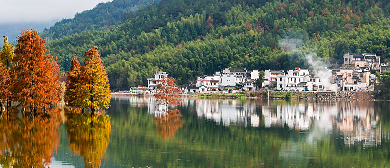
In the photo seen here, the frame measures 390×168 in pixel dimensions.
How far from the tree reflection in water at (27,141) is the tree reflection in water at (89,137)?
837mm

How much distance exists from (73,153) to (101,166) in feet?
9.15

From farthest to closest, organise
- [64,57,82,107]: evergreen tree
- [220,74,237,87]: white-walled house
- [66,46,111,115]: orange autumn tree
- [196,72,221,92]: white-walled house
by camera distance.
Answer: [220,74,237,87]: white-walled house < [196,72,221,92]: white-walled house < [64,57,82,107]: evergreen tree < [66,46,111,115]: orange autumn tree

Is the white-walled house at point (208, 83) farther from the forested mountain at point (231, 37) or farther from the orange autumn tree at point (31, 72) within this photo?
the orange autumn tree at point (31, 72)

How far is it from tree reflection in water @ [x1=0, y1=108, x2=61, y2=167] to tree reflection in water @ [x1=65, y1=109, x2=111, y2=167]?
0.84 metres

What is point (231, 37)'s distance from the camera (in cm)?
12769

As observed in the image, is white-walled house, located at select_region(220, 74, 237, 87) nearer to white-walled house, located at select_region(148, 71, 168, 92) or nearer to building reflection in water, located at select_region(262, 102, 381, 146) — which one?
white-walled house, located at select_region(148, 71, 168, 92)

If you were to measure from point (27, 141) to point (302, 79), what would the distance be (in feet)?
222

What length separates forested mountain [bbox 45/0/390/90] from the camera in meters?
105

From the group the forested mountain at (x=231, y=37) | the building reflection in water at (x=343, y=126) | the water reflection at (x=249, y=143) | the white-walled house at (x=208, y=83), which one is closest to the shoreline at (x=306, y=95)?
the white-walled house at (x=208, y=83)

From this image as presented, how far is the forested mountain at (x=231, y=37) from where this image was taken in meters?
105

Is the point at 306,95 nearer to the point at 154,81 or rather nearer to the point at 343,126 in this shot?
the point at 154,81

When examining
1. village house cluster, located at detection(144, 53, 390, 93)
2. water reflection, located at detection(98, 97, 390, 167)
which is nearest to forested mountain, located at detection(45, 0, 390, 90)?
village house cluster, located at detection(144, 53, 390, 93)

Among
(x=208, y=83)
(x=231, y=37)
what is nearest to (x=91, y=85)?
(x=208, y=83)

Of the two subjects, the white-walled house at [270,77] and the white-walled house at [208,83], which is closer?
the white-walled house at [270,77]
